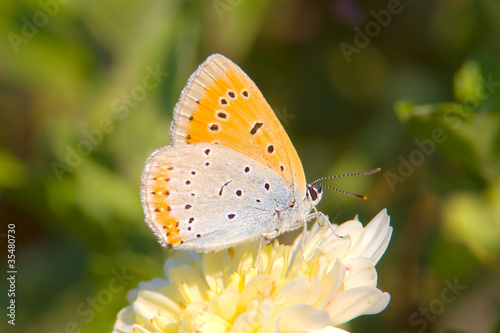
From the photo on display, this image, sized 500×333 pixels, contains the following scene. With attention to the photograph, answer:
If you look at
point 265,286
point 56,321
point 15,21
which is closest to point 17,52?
point 15,21

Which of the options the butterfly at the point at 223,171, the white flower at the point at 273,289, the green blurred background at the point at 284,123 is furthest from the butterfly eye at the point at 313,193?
the green blurred background at the point at 284,123

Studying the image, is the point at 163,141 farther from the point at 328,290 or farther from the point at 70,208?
the point at 328,290

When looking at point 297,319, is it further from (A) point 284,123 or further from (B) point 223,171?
(A) point 284,123

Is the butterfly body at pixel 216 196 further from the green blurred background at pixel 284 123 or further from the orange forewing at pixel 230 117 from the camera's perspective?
the green blurred background at pixel 284 123

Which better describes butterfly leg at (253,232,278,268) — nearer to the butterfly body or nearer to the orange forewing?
the butterfly body

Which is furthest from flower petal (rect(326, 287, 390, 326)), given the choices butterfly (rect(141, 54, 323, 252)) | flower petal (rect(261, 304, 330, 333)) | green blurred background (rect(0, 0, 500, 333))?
green blurred background (rect(0, 0, 500, 333))
